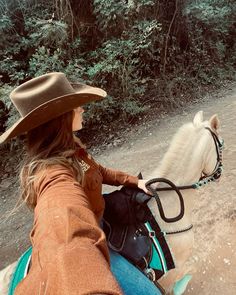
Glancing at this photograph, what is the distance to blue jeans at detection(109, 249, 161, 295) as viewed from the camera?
5.60 ft

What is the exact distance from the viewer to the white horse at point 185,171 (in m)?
2.14

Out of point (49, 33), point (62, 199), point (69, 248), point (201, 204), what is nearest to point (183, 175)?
point (62, 199)

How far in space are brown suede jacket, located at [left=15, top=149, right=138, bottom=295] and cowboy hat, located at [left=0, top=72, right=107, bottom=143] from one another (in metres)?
0.41

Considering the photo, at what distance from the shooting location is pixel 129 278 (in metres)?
1.75

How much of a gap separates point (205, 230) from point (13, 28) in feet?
21.2

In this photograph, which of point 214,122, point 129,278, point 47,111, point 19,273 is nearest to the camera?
point 47,111

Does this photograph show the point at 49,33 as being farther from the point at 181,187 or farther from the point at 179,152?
the point at 181,187

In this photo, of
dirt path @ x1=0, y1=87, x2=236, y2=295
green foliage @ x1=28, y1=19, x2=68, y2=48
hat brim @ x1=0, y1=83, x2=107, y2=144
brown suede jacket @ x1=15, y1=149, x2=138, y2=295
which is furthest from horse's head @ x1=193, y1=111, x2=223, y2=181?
green foliage @ x1=28, y1=19, x2=68, y2=48

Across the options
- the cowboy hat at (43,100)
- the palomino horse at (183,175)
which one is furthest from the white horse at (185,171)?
the cowboy hat at (43,100)

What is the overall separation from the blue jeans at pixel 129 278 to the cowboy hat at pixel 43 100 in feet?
3.34

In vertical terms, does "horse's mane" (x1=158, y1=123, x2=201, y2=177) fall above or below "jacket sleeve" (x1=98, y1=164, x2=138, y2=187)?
above

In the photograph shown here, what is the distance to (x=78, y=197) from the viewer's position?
1.21 meters

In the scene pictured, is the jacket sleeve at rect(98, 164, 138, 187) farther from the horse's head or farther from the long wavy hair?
the long wavy hair

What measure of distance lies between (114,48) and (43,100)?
6175 millimetres
